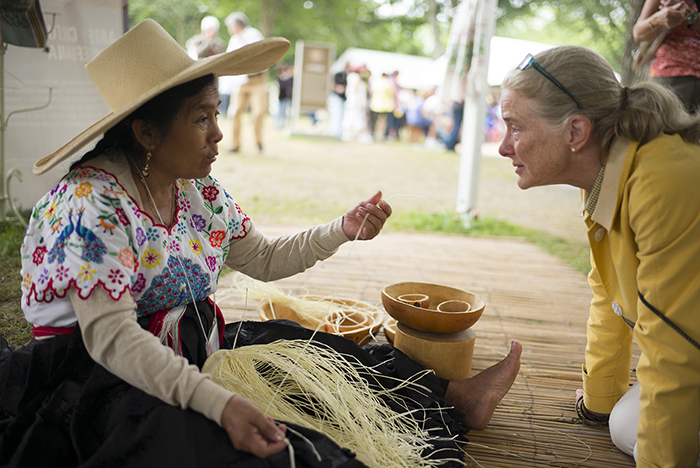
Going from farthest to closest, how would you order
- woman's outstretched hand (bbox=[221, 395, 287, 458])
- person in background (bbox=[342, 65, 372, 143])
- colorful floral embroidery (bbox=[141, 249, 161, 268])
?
person in background (bbox=[342, 65, 372, 143]) → colorful floral embroidery (bbox=[141, 249, 161, 268]) → woman's outstretched hand (bbox=[221, 395, 287, 458])

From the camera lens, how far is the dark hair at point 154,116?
1.28 metres

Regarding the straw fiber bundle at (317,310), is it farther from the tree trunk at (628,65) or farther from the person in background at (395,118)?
the person in background at (395,118)

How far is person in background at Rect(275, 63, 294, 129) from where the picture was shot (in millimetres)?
12500

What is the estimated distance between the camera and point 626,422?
5.01 ft

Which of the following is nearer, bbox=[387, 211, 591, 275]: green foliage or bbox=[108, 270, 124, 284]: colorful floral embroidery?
bbox=[108, 270, 124, 284]: colorful floral embroidery

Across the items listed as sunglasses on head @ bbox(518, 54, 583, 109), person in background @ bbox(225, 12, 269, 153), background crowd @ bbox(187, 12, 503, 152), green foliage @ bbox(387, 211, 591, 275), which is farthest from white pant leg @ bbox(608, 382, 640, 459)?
background crowd @ bbox(187, 12, 503, 152)

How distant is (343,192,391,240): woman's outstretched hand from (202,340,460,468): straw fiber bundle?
381 millimetres

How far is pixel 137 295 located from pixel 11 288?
5.21ft

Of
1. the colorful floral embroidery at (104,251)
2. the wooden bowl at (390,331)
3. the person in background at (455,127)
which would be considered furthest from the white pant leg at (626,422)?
the person in background at (455,127)

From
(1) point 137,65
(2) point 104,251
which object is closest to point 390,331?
(2) point 104,251

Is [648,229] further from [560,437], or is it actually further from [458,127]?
[458,127]

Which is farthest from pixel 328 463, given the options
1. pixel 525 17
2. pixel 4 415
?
pixel 525 17

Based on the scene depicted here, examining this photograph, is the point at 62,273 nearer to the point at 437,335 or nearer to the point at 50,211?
the point at 50,211

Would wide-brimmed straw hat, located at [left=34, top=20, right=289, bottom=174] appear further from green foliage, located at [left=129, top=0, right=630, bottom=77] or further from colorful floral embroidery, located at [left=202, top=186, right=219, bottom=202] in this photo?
green foliage, located at [left=129, top=0, right=630, bottom=77]
